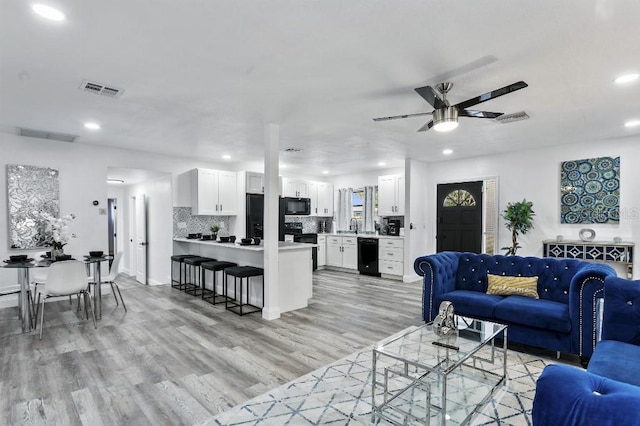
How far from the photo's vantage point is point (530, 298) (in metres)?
3.50

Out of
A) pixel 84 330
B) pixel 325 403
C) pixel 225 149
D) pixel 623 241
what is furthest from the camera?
pixel 225 149

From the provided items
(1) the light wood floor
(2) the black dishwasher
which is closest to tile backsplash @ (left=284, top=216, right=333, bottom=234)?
(2) the black dishwasher

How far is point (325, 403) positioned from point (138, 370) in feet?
5.54

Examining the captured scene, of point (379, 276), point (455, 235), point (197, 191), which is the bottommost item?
point (379, 276)

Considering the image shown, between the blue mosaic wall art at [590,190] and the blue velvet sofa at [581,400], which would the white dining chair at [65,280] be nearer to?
the blue velvet sofa at [581,400]

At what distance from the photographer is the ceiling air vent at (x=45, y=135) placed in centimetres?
470

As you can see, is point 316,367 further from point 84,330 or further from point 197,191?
point 197,191

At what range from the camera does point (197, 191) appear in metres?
6.37

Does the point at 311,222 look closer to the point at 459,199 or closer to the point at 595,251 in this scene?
the point at 459,199

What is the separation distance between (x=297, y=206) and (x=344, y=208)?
1.53 meters

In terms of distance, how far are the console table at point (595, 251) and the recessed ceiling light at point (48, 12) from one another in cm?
655

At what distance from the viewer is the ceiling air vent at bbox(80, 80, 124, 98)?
3.07m

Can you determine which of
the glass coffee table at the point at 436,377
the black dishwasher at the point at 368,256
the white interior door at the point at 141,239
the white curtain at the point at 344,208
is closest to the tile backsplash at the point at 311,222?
the white curtain at the point at 344,208

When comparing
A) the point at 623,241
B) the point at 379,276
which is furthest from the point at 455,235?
the point at 623,241
